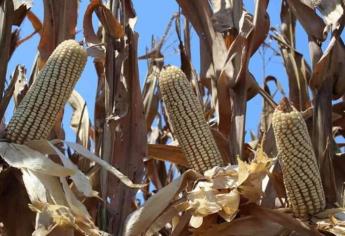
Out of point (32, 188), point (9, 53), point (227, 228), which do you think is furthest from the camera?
point (9, 53)

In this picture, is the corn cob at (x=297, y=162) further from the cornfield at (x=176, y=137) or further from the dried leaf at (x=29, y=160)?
the dried leaf at (x=29, y=160)

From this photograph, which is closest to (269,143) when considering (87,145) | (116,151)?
(116,151)

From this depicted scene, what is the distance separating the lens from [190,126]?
2344mm

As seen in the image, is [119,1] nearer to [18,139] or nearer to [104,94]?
[104,94]

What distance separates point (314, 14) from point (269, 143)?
0.69 m

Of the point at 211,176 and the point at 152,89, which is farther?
the point at 152,89

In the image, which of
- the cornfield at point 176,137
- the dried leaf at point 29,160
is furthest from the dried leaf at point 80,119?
the dried leaf at point 29,160

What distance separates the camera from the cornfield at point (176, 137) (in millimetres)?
2172

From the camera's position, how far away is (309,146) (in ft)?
7.57

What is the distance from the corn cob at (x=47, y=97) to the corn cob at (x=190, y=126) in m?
0.33

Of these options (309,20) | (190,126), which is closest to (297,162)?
(190,126)

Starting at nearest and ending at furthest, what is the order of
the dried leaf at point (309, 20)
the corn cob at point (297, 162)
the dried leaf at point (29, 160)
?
1. the dried leaf at point (29, 160)
2. the corn cob at point (297, 162)
3. the dried leaf at point (309, 20)

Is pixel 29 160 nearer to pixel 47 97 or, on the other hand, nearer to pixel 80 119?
pixel 47 97

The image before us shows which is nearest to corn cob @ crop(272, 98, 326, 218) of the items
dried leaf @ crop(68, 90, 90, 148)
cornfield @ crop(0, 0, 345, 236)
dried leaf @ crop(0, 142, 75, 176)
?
cornfield @ crop(0, 0, 345, 236)
